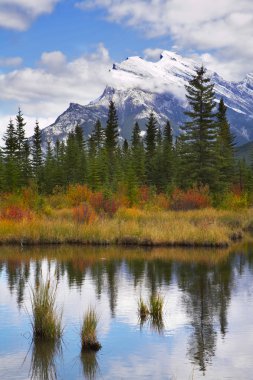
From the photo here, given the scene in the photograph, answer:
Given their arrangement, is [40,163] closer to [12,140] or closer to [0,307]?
[12,140]

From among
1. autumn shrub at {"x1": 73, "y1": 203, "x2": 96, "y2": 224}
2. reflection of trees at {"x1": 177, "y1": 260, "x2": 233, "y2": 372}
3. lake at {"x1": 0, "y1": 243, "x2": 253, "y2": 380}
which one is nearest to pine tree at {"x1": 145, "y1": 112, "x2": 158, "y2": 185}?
autumn shrub at {"x1": 73, "y1": 203, "x2": 96, "y2": 224}

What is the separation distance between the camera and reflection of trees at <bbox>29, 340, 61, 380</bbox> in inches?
398

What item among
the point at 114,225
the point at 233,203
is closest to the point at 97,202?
the point at 114,225

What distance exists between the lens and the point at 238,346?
1169 centimetres

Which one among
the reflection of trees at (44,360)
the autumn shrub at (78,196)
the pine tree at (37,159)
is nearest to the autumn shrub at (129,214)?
the autumn shrub at (78,196)

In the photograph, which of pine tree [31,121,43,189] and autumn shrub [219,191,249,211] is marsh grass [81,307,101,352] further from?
pine tree [31,121,43,189]

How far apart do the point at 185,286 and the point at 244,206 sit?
24.6 metres

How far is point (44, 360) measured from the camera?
10.9 meters

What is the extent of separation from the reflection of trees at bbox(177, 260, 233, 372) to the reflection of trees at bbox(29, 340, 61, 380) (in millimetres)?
2731

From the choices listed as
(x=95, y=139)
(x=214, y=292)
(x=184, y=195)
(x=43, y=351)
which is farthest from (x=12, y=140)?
(x=43, y=351)

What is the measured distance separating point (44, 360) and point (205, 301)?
6.50m

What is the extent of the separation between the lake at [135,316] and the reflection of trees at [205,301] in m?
0.03

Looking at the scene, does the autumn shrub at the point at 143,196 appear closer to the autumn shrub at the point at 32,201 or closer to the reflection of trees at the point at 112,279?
the autumn shrub at the point at 32,201

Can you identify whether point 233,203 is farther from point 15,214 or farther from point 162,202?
point 15,214
